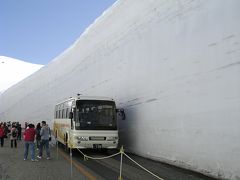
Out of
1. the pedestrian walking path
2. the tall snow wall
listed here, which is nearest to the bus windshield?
the tall snow wall

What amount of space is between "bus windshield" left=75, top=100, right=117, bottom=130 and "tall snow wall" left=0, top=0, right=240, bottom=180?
1.25 m

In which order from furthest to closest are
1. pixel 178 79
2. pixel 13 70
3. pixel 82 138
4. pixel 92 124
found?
1. pixel 13 70
2. pixel 92 124
3. pixel 82 138
4. pixel 178 79

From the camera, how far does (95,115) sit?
18.3 meters

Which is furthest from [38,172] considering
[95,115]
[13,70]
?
[13,70]

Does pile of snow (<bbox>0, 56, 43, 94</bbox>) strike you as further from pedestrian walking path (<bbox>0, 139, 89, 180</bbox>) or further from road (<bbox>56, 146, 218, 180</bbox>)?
road (<bbox>56, 146, 218, 180</bbox>)

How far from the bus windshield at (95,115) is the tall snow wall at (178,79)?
49.1 inches

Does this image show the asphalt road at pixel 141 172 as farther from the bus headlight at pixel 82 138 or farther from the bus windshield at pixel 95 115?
the bus windshield at pixel 95 115

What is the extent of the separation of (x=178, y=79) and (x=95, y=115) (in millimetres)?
4986

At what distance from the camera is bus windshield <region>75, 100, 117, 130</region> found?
712 inches

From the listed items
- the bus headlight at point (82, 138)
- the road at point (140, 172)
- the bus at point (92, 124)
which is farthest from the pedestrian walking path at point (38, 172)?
the bus at point (92, 124)

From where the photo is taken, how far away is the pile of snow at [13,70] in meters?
113

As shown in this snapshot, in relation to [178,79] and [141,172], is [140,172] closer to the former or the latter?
[141,172]

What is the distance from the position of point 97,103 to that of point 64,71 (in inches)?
990

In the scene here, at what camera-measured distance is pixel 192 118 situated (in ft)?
42.7
